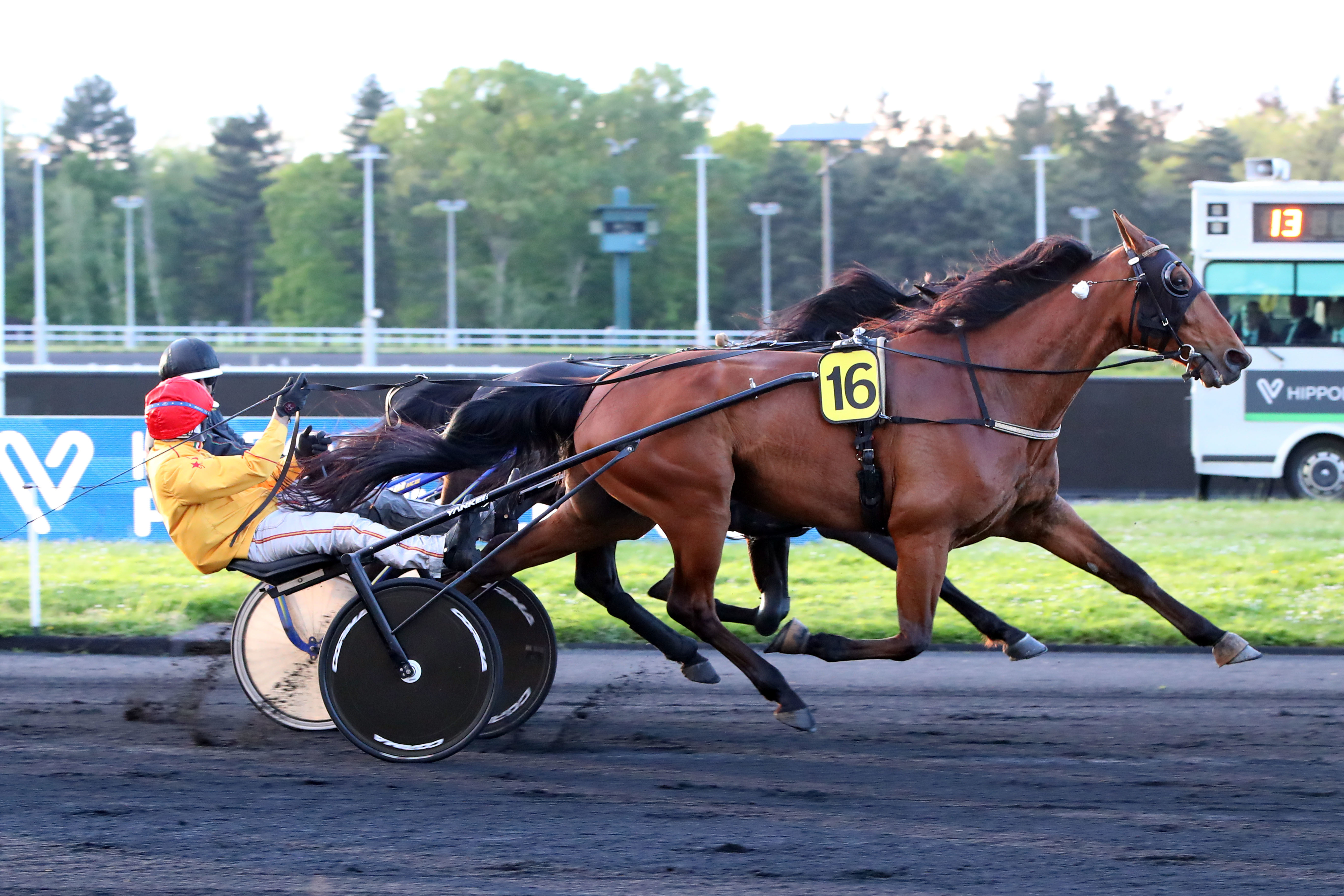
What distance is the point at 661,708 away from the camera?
5109mm

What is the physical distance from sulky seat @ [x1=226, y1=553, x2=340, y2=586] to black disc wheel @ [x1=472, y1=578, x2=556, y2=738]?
0.52 meters

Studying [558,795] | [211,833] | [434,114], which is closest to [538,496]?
[558,795]

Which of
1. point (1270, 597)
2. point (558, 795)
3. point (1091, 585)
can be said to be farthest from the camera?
point (1091, 585)

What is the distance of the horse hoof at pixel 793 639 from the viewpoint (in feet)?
14.7

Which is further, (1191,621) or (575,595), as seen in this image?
(575,595)

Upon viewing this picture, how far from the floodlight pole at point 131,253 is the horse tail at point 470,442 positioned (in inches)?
962

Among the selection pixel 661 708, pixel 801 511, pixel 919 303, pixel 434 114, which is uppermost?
pixel 434 114

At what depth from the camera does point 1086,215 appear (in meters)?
39.2

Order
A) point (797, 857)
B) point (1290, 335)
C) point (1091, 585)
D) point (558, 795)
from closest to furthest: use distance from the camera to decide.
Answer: point (797, 857)
point (558, 795)
point (1091, 585)
point (1290, 335)

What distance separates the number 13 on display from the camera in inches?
173

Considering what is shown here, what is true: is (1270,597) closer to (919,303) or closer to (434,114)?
(919,303)

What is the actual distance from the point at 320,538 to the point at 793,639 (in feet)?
5.27

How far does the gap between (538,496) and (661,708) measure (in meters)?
0.90

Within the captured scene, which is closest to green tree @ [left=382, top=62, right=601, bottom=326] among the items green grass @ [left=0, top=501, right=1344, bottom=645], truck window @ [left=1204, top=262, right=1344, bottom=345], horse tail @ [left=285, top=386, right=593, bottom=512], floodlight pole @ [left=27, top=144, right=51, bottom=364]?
floodlight pole @ [left=27, top=144, right=51, bottom=364]
